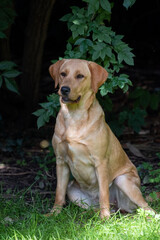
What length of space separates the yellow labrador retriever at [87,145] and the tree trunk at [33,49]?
5.96 ft

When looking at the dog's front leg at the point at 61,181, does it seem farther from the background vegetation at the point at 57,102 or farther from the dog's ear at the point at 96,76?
the dog's ear at the point at 96,76

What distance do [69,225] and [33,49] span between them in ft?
10.3

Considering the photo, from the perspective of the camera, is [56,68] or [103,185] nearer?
[103,185]

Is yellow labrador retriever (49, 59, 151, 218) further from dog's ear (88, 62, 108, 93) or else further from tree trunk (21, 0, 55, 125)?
tree trunk (21, 0, 55, 125)

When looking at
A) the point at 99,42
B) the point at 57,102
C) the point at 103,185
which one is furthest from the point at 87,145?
the point at 99,42

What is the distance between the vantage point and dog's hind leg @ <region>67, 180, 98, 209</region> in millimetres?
4086

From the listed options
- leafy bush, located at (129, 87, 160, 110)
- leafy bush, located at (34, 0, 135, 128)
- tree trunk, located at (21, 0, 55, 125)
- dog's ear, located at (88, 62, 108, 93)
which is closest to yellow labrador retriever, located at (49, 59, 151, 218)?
dog's ear, located at (88, 62, 108, 93)

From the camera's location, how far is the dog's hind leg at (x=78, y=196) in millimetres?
4086

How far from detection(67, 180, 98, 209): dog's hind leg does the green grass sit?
90 mm

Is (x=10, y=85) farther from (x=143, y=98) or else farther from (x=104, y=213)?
(x=143, y=98)

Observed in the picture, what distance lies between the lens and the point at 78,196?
4133 mm

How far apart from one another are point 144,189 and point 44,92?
129 inches

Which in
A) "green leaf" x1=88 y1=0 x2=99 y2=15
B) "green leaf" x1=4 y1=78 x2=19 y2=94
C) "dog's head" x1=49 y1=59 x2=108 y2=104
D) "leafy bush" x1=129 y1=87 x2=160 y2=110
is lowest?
A: "leafy bush" x1=129 y1=87 x2=160 y2=110

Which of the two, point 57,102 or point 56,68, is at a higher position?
point 56,68
